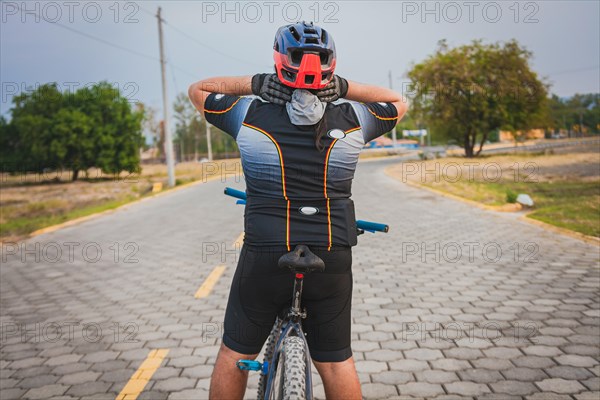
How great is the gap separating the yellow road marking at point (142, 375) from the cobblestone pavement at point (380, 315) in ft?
0.20

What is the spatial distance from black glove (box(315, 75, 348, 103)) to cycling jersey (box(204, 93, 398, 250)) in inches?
1.9

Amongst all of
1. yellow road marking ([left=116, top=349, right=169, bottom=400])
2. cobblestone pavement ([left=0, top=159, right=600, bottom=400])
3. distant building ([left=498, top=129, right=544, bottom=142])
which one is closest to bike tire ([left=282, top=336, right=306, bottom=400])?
cobblestone pavement ([left=0, top=159, right=600, bottom=400])

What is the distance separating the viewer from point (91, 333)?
5.41 meters

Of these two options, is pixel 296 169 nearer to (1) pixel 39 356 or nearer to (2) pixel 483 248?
(1) pixel 39 356

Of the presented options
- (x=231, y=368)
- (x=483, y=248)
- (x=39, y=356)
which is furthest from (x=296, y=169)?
(x=483, y=248)

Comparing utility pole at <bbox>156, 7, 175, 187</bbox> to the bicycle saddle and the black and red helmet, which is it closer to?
the black and red helmet

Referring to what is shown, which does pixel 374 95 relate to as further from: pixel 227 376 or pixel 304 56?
pixel 227 376

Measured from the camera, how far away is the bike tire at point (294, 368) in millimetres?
2150

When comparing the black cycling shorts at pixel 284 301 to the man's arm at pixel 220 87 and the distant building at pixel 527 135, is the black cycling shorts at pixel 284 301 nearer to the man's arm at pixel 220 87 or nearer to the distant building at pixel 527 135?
the man's arm at pixel 220 87

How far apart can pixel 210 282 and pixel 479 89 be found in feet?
132

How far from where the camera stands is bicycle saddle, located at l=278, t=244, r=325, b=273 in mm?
2125

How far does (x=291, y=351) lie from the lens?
2.30m

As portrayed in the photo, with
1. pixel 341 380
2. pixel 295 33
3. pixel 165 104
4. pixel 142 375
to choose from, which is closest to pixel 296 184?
pixel 295 33

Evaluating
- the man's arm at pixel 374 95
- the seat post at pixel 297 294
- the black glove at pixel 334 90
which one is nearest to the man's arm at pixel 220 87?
the black glove at pixel 334 90
